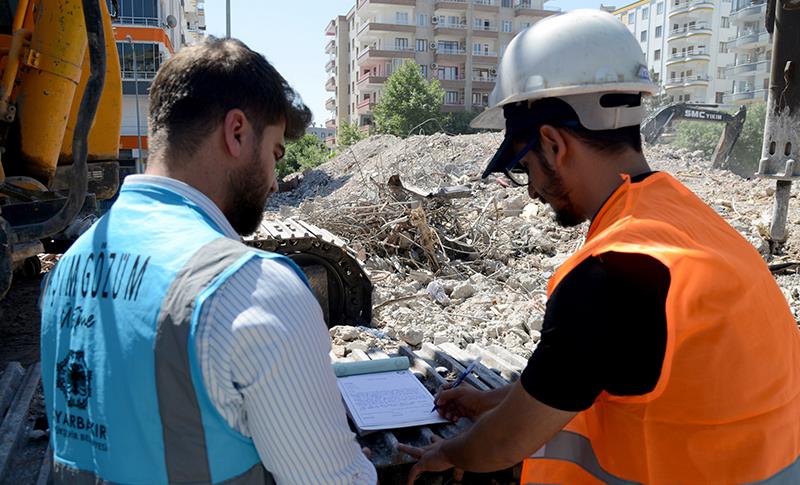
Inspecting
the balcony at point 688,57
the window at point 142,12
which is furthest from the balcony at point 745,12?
the window at point 142,12

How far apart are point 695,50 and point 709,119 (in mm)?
47130

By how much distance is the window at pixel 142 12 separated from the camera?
2859 centimetres

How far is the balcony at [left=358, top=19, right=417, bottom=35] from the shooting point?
5281cm

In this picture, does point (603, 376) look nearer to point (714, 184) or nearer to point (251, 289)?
point (251, 289)

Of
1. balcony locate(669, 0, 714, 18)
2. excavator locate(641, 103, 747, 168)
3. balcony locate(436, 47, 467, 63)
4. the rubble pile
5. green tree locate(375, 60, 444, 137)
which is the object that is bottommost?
the rubble pile

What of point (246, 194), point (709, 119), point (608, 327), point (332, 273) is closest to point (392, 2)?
point (709, 119)

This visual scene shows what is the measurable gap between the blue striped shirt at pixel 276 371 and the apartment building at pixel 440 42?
177 feet

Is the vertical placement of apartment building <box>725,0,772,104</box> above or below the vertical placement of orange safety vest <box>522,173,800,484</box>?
above

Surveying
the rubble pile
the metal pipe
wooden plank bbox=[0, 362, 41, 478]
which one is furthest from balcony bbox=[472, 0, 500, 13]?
wooden plank bbox=[0, 362, 41, 478]

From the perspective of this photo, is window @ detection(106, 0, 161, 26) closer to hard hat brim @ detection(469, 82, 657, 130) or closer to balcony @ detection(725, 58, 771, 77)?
hard hat brim @ detection(469, 82, 657, 130)

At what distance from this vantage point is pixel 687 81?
197 ft

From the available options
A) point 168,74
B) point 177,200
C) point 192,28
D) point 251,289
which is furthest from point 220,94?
point 192,28

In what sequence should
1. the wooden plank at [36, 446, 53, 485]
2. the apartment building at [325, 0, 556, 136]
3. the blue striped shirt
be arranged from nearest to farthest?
the blue striped shirt < the wooden plank at [36, 446, 53, 485] < the apartment building at [325, 0, 556, 136]

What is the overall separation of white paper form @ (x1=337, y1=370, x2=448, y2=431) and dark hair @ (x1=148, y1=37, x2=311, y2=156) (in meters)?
1.13
